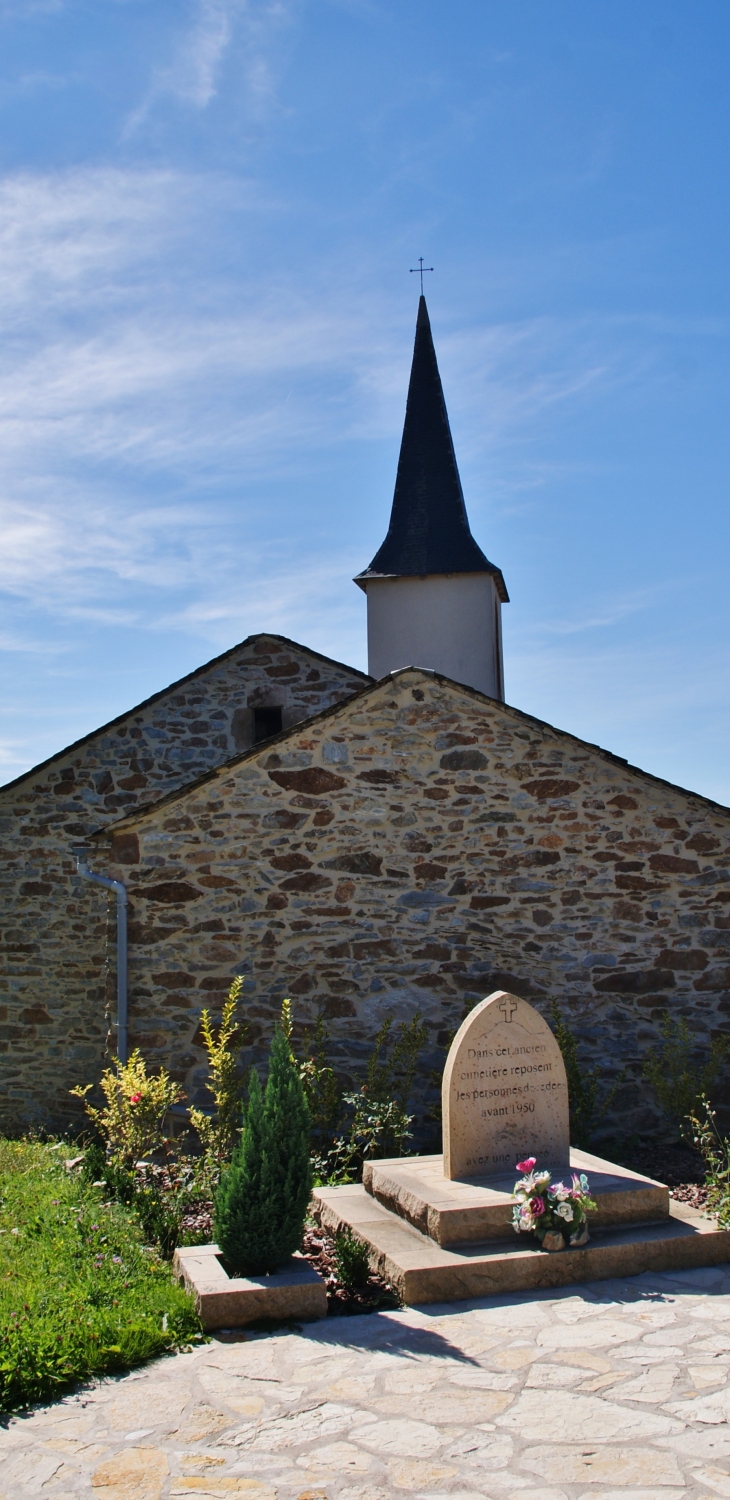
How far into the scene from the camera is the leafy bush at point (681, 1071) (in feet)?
30.1

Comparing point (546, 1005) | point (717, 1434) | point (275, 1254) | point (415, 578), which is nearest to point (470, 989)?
point (546, 1005)

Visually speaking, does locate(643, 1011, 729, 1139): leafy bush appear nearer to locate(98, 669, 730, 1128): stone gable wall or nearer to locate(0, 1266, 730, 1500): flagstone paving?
locate(98, 669, 730, 1128): stone gable wall

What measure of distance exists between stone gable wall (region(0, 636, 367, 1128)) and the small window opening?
11 centimetres

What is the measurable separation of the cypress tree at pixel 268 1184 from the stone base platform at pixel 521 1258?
0.64 meters

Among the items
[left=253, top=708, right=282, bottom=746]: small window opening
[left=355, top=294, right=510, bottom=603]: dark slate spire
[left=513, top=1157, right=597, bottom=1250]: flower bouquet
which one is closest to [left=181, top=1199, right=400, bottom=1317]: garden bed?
[left=513, top=1157, right=597, bottom=1250]: flower bouquet

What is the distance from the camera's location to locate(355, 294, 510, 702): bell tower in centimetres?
1709

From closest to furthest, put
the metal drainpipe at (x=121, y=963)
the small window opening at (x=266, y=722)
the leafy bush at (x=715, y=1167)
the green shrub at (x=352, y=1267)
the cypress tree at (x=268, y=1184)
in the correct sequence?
the cypress tree at (x=268, y=1184) < the green shrub at (x=352, y=1267) < the leafy bush at (x=715, y=1167) < the metal drainpipe at (x=121, y=963) < the small window opening at (x=266, y=722)

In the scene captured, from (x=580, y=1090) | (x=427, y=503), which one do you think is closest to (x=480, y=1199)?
(x=580, y=1090)

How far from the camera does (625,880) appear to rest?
10.1 metres

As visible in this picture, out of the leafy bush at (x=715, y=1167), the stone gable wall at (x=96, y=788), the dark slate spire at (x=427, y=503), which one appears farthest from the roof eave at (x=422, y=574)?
the leafy bush at (x=715, y=1167)

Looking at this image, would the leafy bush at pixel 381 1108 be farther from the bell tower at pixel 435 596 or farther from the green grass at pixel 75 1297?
the bell tower at pixel 435 596

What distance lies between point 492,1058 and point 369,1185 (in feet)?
4.42

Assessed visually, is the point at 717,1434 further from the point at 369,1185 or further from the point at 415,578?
the point at 415,578

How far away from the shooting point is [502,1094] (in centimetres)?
700
